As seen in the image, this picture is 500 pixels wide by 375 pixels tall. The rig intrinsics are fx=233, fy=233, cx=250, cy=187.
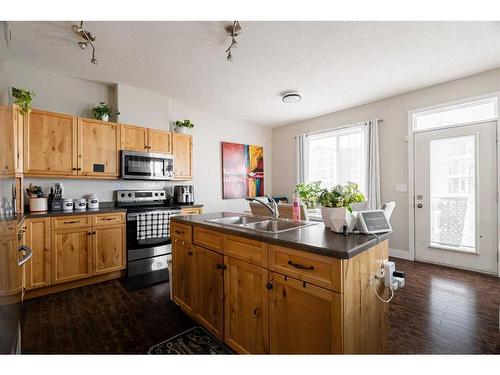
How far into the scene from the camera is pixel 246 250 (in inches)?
58.9

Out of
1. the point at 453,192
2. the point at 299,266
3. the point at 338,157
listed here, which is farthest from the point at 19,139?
the point at 453,192

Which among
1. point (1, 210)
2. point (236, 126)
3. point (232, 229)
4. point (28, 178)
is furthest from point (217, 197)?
point (1, 210)

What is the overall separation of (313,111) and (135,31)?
3.33m

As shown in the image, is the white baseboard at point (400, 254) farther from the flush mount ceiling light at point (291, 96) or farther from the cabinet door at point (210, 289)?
the cabinet door at point (210, 289)

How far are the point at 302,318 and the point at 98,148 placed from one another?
3.21 m

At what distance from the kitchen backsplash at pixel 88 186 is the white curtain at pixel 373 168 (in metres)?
3.79

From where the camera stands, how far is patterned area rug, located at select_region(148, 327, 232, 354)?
64.6 inches

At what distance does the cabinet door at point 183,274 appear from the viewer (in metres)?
1.97

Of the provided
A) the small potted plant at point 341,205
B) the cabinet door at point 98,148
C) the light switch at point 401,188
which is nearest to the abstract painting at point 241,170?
the cabinet door at point 98,148

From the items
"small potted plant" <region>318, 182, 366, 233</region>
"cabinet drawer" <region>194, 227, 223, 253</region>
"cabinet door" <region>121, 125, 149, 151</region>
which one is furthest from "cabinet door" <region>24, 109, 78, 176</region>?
"small potted plant" <region>318, 182, 366, 233</region>

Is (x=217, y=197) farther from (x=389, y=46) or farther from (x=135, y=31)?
(x=389, y=46)

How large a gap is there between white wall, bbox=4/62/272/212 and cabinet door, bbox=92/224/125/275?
696mm

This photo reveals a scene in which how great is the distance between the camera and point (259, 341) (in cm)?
142

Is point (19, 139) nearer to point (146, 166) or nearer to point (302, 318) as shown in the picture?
point (146, 166)
